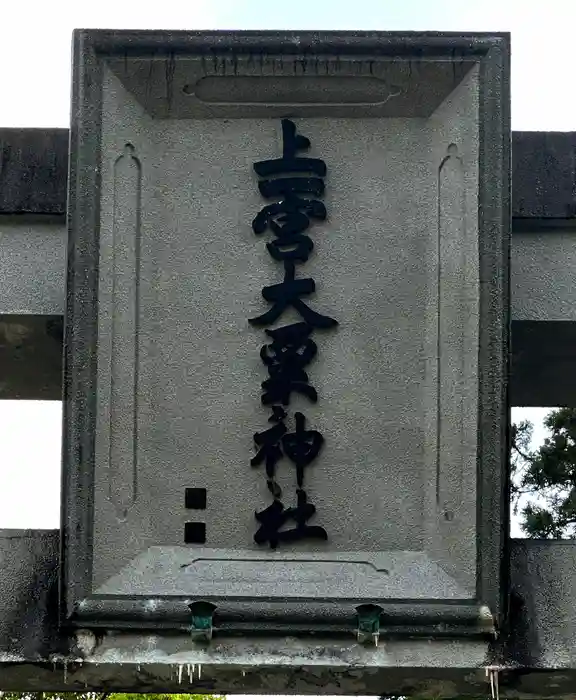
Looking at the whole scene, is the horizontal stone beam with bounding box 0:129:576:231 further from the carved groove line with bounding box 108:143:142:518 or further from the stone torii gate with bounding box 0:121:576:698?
the carved groove line with bounding box 108:143:142:518

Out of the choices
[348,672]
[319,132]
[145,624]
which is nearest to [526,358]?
[319,132]

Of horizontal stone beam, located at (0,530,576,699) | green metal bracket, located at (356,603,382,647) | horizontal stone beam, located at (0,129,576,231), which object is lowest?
horizontal stone beam, located at (0,530,576,699)

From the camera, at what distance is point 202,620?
16.6 ft

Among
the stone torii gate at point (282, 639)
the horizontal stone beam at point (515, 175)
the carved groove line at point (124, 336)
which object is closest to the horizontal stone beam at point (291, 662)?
the stone torii gate at point (282, 639)

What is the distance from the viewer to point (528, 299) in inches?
229

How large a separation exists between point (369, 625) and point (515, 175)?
89.5 inches

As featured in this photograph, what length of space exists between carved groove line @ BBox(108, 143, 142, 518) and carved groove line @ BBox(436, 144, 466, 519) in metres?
1.35

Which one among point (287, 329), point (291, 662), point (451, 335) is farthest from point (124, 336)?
point (291, 662)

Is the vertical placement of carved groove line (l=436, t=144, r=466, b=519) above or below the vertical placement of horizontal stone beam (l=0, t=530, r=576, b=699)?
above

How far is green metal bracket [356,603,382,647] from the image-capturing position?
5.02m

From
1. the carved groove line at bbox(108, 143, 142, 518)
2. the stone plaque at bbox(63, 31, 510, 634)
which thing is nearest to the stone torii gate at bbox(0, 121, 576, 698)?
the stone plaque at bbox(63, 31, 510, 634)

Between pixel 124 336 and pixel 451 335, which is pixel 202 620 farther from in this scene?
pixel 451 335

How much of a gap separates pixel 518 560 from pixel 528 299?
1.24 metres

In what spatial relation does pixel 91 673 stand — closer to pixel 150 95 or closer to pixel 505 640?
pixel 505 640
